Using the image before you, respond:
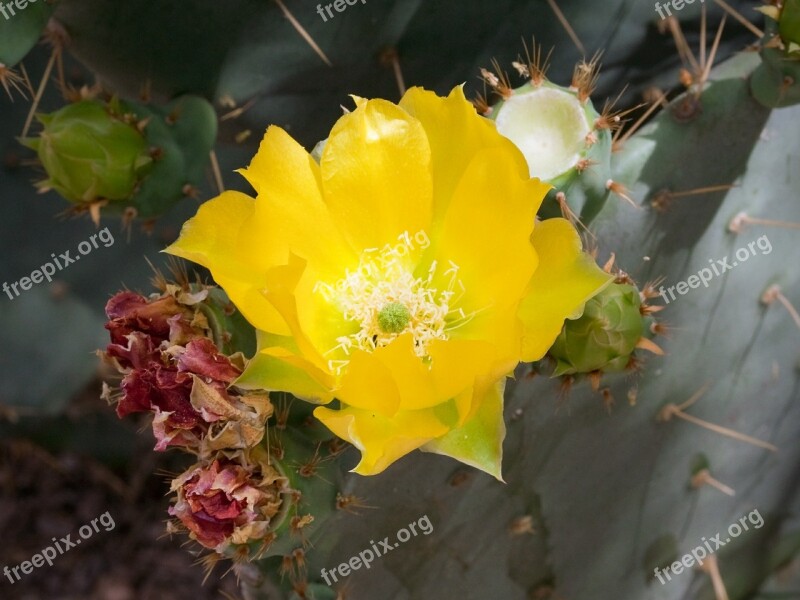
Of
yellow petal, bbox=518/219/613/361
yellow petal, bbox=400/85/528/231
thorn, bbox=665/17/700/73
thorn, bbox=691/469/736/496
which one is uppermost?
yellow petal, bbox=400/85/528/231

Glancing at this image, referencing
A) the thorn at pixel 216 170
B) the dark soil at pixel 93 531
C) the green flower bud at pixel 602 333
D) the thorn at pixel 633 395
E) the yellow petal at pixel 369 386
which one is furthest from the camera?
the dark soil at pixel 93 531

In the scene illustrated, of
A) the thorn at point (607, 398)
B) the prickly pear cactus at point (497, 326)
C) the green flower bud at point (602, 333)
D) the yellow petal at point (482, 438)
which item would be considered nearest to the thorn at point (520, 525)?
the prickly pear cactus at point (497, 326)

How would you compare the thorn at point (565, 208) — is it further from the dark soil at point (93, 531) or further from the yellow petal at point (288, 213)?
the dark soil at point (93, 531)

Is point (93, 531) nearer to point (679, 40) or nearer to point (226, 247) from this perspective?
point (226, 247)

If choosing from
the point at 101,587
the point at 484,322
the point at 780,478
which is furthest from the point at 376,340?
the point at 101,587

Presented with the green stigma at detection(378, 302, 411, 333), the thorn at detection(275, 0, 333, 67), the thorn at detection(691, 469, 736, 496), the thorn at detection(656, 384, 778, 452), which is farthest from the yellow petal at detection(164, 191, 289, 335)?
the thorn at detection(691, 469, 736, 496)

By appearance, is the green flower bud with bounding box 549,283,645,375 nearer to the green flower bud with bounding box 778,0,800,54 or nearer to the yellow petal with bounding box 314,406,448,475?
the yellow petal with bounding box 314,406,448,475
